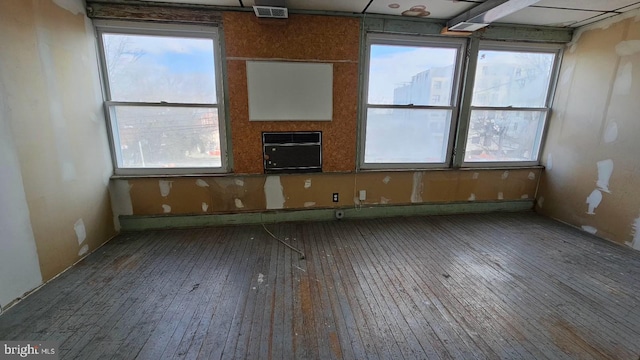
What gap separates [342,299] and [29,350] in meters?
1.94

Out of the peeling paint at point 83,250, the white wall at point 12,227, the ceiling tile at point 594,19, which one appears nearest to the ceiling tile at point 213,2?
the white wall at point 12,227

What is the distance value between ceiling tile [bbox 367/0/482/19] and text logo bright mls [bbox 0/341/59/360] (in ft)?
12.3

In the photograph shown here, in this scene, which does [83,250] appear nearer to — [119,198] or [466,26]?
[119,198]

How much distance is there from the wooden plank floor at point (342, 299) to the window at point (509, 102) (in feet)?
4.31

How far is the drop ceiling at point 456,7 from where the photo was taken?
8.68 feet

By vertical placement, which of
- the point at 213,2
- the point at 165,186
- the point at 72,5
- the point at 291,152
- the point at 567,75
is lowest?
the point at 165,186

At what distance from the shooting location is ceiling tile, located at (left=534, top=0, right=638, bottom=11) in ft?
8.43

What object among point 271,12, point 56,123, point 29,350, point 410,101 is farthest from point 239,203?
point 410,101

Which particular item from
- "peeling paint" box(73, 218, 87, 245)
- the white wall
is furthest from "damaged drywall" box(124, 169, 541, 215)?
the white wall

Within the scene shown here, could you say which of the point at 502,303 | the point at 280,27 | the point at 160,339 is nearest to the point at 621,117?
the point at 502,303

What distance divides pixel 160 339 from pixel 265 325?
0.64 m

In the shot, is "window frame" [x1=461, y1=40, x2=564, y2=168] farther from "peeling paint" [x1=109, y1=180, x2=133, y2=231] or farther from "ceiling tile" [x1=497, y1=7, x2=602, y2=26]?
"peeling paint" [x1=109, y1=180, x2=133, y2=231]

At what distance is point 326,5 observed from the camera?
2.80m

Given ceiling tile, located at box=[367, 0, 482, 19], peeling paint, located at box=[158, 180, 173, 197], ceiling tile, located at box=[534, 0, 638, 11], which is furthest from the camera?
peeling paint, located at box=[158, 180, 173, 197]
